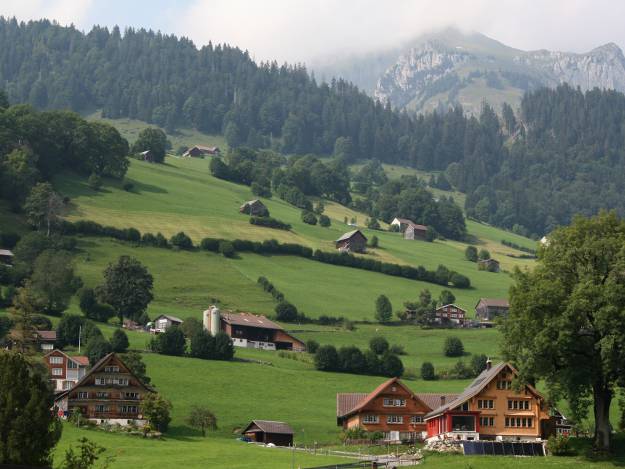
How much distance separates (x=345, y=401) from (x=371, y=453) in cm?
1773

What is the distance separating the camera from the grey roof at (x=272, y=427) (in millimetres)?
93569

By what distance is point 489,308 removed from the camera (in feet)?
547

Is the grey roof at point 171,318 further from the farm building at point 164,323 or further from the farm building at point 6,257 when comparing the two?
the farm building at point 6,257

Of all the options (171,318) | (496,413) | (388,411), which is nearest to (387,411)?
(388,411)

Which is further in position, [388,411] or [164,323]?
[164,323]

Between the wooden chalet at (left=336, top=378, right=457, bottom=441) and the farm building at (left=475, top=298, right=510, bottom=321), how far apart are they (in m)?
61.5

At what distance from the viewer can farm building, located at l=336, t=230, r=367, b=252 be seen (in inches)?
7697

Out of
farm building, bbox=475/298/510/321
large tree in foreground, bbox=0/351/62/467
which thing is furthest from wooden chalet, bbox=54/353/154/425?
farm building, bbox=475/298/510/321

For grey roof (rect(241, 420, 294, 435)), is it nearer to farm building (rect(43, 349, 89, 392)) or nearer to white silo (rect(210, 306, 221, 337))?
farm building (rect(43, 349, 89, 392))

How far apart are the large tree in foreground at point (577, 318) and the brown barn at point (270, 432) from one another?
73.4ft

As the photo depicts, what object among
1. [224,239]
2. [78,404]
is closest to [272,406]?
[78,404]

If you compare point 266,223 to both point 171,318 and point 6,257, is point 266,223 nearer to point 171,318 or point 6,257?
point 6,257

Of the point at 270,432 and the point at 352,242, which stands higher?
the point at 352,242

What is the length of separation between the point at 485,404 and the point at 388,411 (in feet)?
38.4
